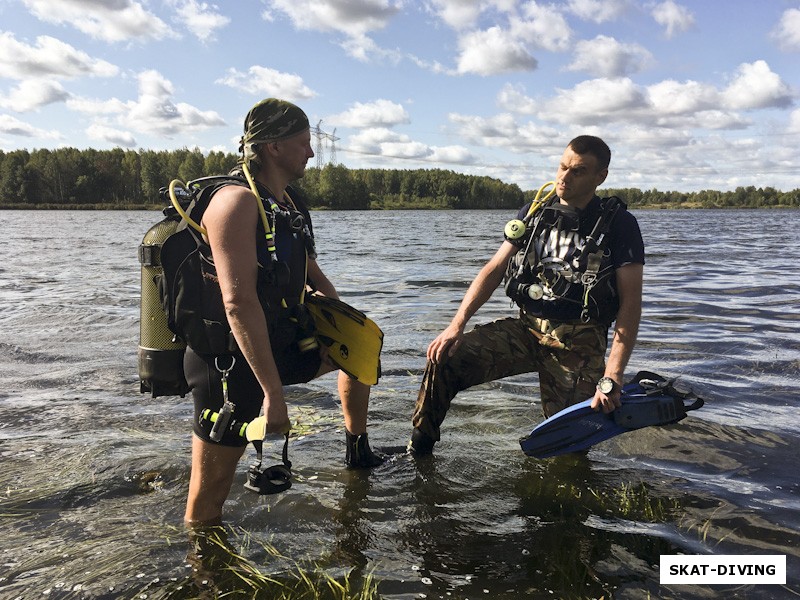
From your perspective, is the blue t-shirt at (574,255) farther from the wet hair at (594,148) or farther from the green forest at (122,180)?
the green forest at (122,180)

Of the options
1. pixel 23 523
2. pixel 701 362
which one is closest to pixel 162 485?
pixel 23 523

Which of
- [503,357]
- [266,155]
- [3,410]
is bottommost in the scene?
[3,410]

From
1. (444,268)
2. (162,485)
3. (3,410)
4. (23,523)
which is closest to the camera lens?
(23,523)

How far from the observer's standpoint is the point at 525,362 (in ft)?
18.3

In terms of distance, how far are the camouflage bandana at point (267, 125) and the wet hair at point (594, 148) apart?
249 centimetres

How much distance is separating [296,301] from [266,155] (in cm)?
A: 94

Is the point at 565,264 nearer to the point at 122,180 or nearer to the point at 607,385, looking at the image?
the point at 607,385

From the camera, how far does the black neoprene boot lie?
17.5 ft

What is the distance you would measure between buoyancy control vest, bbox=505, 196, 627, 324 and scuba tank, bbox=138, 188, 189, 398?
9.64 feet

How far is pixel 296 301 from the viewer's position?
4.02 m

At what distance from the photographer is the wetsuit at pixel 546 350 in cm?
530

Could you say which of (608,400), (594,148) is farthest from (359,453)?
(594,148)

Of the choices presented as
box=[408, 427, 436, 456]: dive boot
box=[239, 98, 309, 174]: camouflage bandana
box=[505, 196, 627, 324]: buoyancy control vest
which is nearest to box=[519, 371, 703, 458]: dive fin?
box=[505, 196, 627, 324]: buoyancy control vest

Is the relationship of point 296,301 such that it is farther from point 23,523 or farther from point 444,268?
point 444,268
